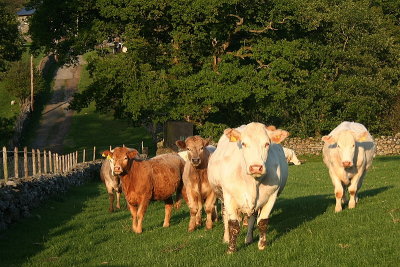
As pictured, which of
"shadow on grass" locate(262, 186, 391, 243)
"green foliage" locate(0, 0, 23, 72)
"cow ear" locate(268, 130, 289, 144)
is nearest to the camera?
"cow ear" locate(268, 130, 289, 144)

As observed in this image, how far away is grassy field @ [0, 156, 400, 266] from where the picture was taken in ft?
35.6

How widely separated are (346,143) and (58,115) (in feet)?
201

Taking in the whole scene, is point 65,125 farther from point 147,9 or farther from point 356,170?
point 356,170

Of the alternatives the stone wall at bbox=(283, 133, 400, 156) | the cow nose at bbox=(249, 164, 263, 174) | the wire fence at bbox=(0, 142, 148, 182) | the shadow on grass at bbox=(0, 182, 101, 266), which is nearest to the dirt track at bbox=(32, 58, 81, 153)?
the wire fence at bbox=(0, 142, 148, 182)

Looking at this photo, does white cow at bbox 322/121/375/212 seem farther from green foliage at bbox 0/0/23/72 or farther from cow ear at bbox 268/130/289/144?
green foliage at bbox 0/0/23/72

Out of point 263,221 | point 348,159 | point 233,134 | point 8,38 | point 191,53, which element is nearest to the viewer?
point 233,134

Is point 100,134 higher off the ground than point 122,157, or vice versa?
point 122,157

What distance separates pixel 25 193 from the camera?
63.5 ft

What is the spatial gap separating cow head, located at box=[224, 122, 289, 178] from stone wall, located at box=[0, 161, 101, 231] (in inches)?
264

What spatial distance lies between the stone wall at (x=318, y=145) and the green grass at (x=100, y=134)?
11.4 metres

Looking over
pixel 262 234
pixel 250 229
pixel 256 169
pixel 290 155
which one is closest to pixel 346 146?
pixel 250 229

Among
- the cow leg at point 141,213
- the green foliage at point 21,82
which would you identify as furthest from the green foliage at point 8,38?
the green foliage at point 21,82

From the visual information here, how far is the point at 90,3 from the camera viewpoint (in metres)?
45.5

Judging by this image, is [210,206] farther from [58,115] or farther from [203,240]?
[58,115]
